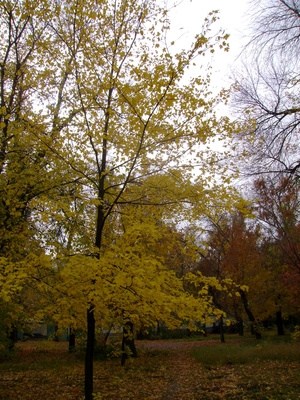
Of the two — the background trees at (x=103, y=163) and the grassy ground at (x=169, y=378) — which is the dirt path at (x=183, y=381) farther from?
the background trees at (x=103, y=163)

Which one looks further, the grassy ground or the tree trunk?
the grassy ground

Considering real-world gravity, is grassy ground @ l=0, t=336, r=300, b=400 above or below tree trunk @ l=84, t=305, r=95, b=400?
below

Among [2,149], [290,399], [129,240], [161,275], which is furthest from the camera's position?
[2,149]

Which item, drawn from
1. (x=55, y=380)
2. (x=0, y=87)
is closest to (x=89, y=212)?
(x=0, y=87)

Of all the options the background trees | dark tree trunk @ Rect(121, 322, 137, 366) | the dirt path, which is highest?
the background trees

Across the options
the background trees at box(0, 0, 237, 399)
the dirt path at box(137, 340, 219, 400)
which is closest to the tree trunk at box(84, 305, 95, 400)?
the background trees at box(0, 0, 237, 399)

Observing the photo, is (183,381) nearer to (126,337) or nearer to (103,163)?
(126,337)

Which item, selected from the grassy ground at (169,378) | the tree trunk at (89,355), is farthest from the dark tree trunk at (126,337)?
the tree trunk at (89,355)

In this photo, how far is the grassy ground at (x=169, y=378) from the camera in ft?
24.8

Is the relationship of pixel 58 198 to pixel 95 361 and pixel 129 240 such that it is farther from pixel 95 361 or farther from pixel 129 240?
pixel 95 361

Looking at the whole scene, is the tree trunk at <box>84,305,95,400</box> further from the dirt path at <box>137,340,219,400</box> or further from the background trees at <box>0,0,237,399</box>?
the dirt path at <box>137,340,219,400</box>

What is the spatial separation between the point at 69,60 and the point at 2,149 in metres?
2.60

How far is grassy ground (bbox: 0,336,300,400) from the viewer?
757cm

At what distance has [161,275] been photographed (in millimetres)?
4445
